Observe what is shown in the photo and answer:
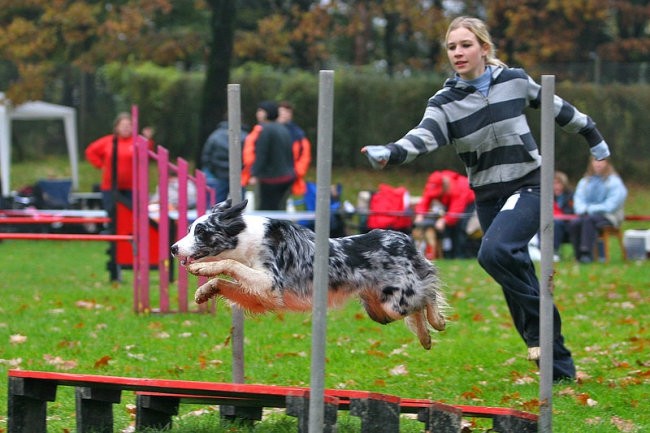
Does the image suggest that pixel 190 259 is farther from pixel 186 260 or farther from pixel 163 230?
pixel 163 230

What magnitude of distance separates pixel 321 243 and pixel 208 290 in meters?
0.93

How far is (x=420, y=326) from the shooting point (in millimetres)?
5672

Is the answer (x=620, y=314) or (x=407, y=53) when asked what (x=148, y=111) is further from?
(x=620, y=314)

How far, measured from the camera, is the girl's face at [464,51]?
589cm

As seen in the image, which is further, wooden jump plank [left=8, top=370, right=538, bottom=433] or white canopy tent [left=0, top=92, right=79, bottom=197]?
white canopy tent [left=0, top=92, right=79, bottom=197]

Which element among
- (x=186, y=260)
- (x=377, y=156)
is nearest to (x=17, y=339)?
(x=186, y=260)

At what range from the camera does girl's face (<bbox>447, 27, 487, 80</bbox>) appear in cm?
589

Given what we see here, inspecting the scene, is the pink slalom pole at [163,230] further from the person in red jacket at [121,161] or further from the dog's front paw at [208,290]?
the dog's front paw at [208,290]

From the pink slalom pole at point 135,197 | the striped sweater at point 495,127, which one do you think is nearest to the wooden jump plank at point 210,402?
the striped sweater at point 495,127

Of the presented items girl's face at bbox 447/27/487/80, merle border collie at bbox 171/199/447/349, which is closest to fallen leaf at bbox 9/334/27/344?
merle border collie at bbox 171/199/447/349

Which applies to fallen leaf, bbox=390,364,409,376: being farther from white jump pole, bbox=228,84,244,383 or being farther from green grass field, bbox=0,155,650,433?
white jump pole, bbox=228,84,244,383

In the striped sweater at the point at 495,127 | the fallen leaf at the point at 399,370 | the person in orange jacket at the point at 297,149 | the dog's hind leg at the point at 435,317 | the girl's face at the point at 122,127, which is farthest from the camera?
the person in orange jacket at the point at 297,149

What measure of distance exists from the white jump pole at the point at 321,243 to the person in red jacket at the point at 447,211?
1180cm

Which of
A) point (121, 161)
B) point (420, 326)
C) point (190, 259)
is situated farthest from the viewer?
point (121, 161)
